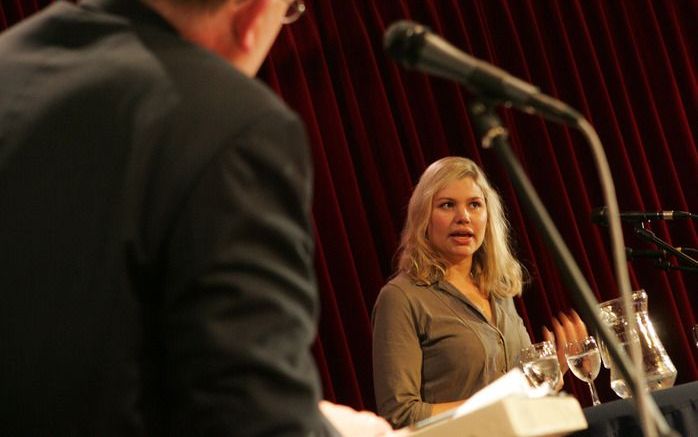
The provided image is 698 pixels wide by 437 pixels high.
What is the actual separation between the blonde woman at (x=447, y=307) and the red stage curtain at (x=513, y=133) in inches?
25.0

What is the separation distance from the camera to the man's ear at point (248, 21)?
950mm

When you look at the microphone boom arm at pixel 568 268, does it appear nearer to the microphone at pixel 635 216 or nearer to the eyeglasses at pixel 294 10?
the eyeglasses at pixel 294 10

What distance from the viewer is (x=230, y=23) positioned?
0.95m

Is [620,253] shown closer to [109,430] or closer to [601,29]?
[109,430]

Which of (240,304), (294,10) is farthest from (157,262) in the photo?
(294,10)

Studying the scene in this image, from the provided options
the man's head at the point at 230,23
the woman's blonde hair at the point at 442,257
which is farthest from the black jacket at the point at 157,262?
the woman's blonde hair at the point at 442,257

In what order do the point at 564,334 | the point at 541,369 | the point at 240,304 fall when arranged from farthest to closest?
1. the point at 564,334
2. the point at 541,369
3. the point at 240,304

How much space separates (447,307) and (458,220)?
1.20 ft

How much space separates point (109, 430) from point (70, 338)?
3.2 inches

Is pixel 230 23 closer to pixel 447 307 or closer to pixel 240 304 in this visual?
pixel 240 304

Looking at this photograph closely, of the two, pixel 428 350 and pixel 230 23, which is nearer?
pixel 230 23

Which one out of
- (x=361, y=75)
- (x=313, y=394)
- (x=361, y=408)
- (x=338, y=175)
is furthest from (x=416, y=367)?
(x=313, y=394)

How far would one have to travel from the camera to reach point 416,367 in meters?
3.07

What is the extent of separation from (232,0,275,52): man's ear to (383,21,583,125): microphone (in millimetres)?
183
